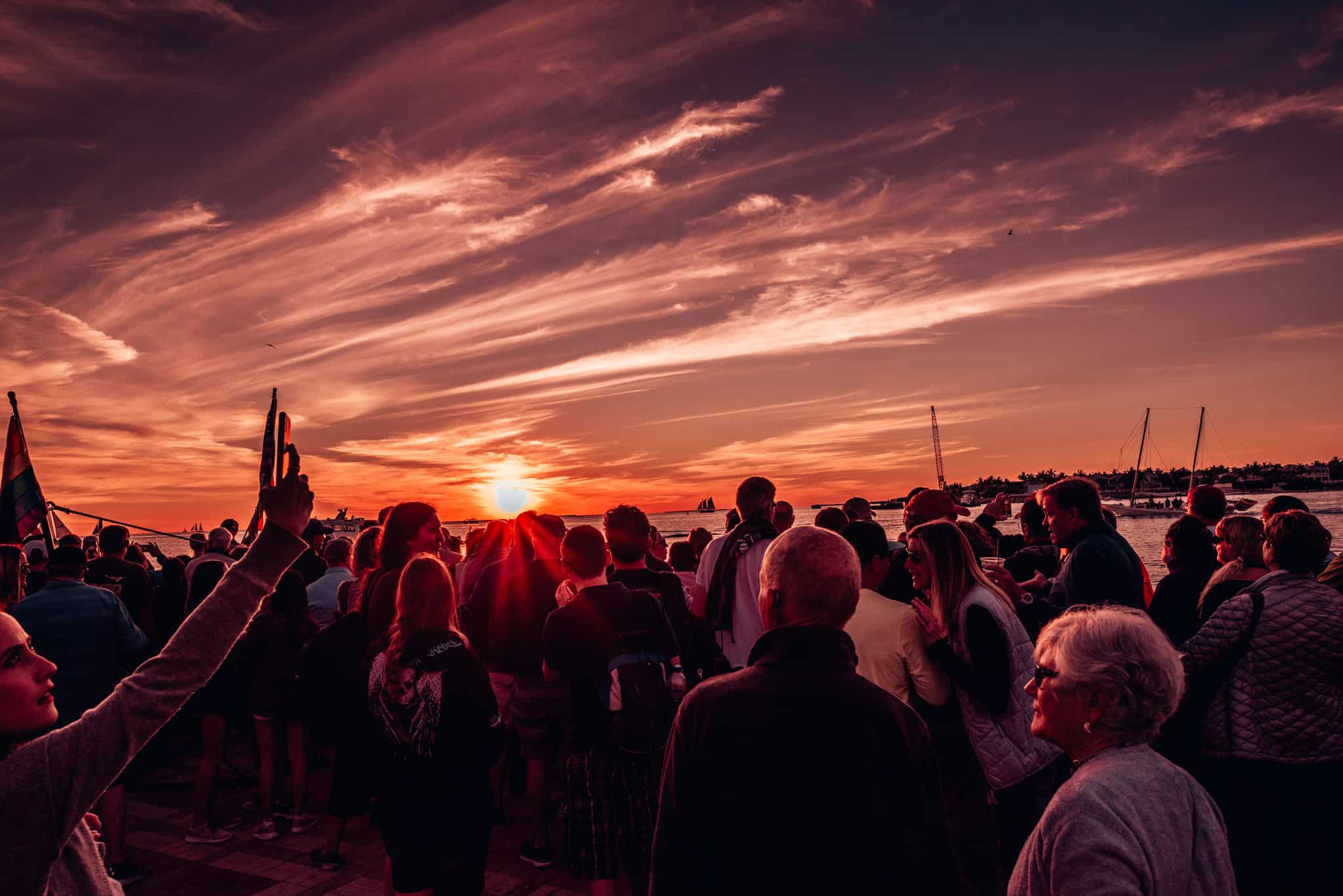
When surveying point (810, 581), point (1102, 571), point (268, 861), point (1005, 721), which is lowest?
point (268, 861)

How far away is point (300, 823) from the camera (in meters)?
6.88

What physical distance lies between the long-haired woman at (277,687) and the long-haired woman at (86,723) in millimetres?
5310

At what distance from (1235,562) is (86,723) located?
543 cm

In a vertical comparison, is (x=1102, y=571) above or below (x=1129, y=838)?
above

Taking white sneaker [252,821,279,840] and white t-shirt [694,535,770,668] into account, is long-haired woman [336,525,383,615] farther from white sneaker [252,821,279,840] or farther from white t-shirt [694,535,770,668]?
white t-shirt [694,535,770,668]

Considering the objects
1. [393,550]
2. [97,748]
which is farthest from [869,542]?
[97,748]

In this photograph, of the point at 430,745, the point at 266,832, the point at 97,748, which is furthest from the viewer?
the point at 266,832

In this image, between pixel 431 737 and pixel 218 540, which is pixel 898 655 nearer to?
pixel 431 737

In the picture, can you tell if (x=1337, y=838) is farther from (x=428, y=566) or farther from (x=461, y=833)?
(x=428, y=566)

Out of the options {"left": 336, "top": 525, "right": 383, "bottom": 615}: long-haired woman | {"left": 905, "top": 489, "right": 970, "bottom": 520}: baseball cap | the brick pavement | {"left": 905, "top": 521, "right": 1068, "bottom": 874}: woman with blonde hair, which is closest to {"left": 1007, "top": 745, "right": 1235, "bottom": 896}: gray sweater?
{"left": 905, "top": 521, "right": 1068, "bottom": 874}: woman with blonde hair

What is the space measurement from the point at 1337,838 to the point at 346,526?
86.6 metres

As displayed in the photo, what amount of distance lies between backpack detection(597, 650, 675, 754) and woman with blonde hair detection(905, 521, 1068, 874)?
4.86 feet

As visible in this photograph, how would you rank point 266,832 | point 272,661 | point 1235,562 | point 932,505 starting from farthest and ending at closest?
point 272,661
point 266,832
point 932,505
point 1235,562

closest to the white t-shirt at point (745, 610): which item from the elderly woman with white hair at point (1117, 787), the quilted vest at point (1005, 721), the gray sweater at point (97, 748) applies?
the quilted vest at point (1005, 721)
